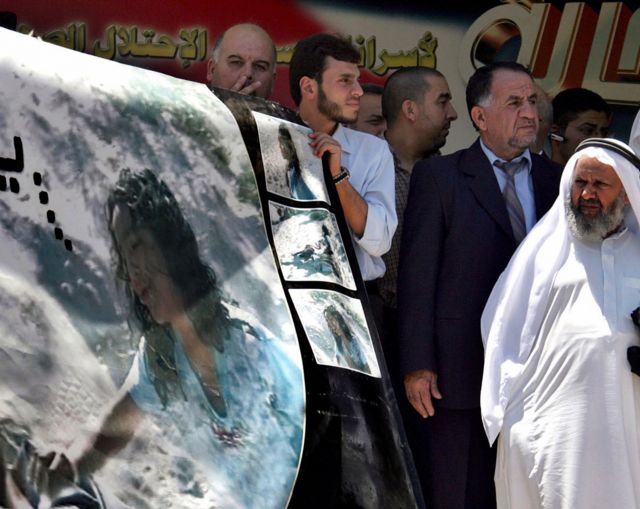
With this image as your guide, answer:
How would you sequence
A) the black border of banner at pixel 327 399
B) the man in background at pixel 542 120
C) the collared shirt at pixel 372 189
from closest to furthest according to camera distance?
the black border of banner at pixel 327 399 < the collared shirt at pixel 372 189 < the man in background at pixel 542 120

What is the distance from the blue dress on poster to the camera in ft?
12.7

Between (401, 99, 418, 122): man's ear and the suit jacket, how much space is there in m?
0.59

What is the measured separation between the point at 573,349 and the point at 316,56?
4.52 feet

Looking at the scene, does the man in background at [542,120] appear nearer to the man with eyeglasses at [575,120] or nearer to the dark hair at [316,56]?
the man with eyeglasses at [575,120]

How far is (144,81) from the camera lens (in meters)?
4.21

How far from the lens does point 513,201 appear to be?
5.43m

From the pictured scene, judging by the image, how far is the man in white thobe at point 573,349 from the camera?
4.86 m

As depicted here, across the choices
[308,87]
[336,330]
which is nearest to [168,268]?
[336,330]

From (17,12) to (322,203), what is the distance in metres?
3.35

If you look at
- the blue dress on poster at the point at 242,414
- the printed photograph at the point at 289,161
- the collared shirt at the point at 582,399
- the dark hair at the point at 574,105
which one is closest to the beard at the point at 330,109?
the printed photograph at the point at 289,161

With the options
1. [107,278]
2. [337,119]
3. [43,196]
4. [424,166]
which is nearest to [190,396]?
[107,278]

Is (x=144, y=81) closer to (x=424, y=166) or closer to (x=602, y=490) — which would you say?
(x=424, y=166)

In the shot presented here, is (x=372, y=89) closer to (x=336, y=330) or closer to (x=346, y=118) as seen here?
(x=346, y=118)

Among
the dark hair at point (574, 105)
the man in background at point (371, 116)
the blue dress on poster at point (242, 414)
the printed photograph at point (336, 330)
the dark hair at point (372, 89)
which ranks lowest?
the blue dress on poster at point (242, 414)
